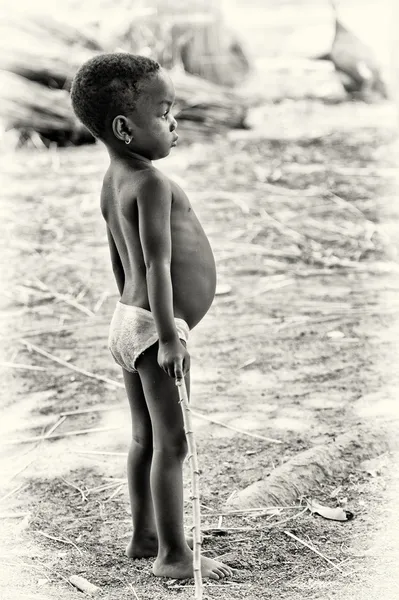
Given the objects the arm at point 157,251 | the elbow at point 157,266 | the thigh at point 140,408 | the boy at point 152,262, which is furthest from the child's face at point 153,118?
the thigh at point 140,408

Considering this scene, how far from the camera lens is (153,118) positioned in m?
2.22

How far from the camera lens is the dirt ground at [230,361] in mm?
2471

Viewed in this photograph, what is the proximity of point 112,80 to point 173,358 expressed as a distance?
2.28 ft

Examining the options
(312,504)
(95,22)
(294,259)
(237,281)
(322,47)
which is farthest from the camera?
(322,47)

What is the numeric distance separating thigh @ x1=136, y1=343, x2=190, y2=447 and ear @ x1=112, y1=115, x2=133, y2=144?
1.73ft

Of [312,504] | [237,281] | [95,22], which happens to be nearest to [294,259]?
[237,281]

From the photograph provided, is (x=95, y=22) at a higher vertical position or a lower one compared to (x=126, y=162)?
lower

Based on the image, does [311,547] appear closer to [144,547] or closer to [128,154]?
[144,547]

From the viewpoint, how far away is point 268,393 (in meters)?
3.50

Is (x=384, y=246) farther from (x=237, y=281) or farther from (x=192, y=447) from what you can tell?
(x=192, y=447)

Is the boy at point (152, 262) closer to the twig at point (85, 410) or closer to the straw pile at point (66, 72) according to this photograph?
the twig at point (85, 410)

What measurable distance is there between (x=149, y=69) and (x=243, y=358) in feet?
6.15

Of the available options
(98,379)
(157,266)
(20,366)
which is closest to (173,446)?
(157,266)

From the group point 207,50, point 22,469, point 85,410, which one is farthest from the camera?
point 207,50
